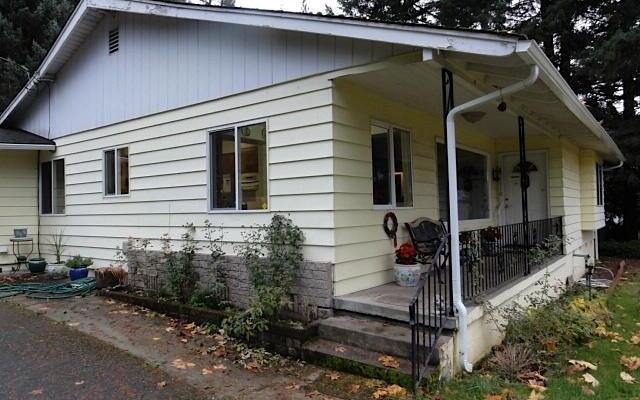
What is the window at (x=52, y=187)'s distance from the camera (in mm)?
10016

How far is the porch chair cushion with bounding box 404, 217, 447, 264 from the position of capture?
20.9 feet

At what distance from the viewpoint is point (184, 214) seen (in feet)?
22.7

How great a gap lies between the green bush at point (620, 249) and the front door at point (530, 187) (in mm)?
7400

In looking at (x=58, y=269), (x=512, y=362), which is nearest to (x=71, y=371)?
(x=512, y=362)

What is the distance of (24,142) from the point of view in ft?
31.6

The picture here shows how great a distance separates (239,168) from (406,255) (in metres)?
2.50

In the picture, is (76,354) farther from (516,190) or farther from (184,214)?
(516,190)

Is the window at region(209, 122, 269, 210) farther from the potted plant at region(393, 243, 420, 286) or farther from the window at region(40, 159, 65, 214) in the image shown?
the window at region(40, 159, 65, 214)

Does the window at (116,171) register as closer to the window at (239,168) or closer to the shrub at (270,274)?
the window at (239,168)

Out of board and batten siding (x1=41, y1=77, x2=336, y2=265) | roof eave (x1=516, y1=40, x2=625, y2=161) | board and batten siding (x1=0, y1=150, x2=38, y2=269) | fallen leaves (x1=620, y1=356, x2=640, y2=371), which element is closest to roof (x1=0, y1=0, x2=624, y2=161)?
roof eave (x1=516, y1=40, x2=625, y2=161)

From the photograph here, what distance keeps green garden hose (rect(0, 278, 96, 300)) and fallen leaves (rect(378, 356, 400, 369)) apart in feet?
19.0

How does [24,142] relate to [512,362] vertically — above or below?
above

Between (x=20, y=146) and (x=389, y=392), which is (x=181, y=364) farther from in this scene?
(x=20, y=146)

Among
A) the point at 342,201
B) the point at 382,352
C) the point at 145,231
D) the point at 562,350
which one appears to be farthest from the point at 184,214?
the point at 562,350
